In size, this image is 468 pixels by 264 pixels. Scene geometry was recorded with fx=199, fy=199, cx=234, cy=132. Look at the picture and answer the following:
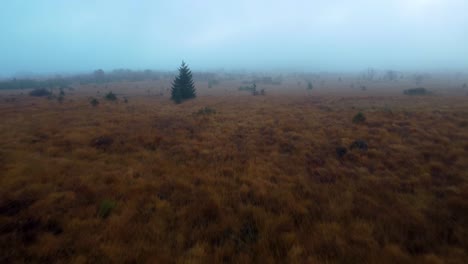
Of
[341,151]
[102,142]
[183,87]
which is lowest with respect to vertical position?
[341,151]

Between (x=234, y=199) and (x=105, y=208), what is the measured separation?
3110 millimetres

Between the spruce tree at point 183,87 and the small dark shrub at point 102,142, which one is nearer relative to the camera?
the small dark shrub at point 102,142

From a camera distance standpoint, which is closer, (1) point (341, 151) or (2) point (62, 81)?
(1) point (341, 151)

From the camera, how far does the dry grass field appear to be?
11.7 ft

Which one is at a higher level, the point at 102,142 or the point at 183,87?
the point at 183,87

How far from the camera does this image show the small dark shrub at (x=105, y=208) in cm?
458

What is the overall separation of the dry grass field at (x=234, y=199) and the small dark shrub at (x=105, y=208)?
24 mm

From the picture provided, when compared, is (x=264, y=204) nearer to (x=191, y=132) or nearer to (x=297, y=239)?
(x=297, y=239)

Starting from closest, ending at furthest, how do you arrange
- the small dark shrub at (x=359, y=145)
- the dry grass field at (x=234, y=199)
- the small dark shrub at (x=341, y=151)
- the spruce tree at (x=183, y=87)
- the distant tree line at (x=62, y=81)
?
1. the dry grass field at (x=234, y=199)
2. the small dark shrub at (x=341, y=151)
3. the small dark shrub at (x=359, y=145)
4. the spruce tree at (x=183, y=87)
5. the distant tree line at (x=62, y=81)

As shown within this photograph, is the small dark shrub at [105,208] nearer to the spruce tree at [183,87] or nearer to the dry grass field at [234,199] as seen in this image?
the dry grass field at [234,199]

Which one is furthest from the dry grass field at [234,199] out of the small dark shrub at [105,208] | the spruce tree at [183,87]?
the spruce tree at [183,87]

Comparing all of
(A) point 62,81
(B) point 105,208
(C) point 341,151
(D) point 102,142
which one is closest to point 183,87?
(D) point 102,142

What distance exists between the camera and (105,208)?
4688mm

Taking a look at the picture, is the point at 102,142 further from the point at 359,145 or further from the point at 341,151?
the point at 359,145
